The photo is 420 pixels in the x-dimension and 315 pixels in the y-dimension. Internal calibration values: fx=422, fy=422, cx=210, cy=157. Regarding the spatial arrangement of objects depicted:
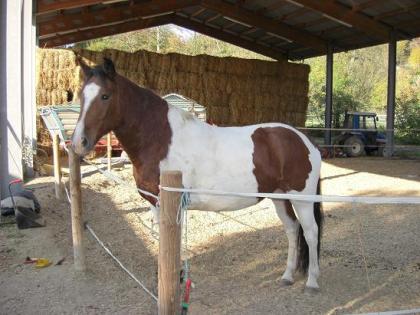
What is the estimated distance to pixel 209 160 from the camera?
2.99 meters

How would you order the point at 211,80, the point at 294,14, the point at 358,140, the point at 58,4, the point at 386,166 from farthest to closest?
the point at 358,140, the point at 211,80, the point at 294,14, the point at 386,166, the point at 58,4

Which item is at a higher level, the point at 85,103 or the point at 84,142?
the point at 85,103

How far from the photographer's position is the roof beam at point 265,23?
40.1 feet

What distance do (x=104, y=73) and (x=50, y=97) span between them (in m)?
9.04

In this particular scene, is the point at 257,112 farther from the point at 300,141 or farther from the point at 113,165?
the point at 300,141

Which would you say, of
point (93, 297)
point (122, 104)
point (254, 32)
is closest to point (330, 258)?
point (93, 297)

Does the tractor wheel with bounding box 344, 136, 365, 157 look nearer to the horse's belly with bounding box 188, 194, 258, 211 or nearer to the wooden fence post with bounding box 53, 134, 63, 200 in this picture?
the wooden fence post with bounding box 53, 134, 63, 200

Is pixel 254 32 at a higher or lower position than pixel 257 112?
higher

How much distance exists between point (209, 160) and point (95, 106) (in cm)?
86

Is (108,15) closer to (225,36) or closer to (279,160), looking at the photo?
(225,36)

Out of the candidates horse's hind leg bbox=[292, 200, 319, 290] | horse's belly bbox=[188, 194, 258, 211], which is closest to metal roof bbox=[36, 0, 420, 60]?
horse's belly bbox=[188, 194, 258, 211]

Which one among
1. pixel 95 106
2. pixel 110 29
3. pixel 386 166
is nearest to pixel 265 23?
pixel 110 29

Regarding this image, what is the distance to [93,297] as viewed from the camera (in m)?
3.15

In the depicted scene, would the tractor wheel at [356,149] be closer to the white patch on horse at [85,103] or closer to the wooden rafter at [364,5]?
the wooden rafter at [364,5]
